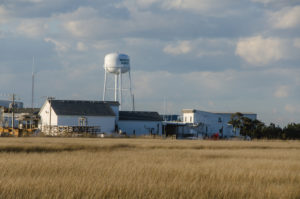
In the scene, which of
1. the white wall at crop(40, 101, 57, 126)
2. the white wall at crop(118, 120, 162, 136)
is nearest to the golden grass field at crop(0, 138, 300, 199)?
the white wall at crop(40, 101, 57, 126)

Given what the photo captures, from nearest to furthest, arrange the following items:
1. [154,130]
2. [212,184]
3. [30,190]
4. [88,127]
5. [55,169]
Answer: [30,190]
[212,184]
[55,169]
[88,127]
[154,130]

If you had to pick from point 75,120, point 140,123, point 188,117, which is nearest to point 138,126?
point 140,123

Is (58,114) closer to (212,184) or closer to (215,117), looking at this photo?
(215,117)

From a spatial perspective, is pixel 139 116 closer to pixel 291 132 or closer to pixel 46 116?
pixel 46 116

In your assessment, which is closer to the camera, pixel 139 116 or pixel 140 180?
pixel 140 180

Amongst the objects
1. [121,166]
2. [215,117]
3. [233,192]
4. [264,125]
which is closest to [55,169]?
[121,166]

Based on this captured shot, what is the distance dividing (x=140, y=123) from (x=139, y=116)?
154cm

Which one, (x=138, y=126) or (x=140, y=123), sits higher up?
(x=140, y=123)

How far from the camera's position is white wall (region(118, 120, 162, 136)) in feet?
252

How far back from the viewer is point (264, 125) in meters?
74.5

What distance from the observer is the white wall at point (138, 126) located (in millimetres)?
76938

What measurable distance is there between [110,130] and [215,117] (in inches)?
784

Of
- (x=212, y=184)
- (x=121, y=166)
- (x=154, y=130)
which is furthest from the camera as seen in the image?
(x=154, y=130)

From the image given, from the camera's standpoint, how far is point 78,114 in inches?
2862
